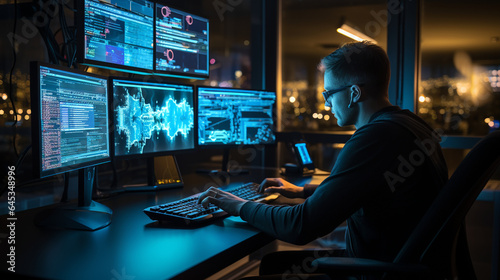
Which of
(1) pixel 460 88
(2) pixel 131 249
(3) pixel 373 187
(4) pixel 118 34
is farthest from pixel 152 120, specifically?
(1) pixel 460 88

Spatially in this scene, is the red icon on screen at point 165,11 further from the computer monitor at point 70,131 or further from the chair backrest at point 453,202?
the chair backrest at point 453,202

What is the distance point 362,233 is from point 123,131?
1105mm

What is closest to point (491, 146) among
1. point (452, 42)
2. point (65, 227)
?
point (65, 227)

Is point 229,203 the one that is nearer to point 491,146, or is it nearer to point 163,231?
point 163,231

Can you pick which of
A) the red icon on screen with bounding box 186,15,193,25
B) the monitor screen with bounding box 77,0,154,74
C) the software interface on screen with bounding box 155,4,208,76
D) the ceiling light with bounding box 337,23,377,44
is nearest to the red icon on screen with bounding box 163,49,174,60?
the software interface on screen with bounding box 155,4,208,76

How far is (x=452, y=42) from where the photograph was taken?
235 inches

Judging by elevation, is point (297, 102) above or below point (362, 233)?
above

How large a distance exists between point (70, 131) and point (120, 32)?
70 cm

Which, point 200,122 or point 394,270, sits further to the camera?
point 200,122

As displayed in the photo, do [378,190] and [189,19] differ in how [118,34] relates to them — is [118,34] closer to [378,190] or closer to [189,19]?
[189,19]

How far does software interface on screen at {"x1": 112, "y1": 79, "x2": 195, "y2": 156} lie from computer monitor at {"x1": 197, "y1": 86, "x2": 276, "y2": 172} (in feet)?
0.43

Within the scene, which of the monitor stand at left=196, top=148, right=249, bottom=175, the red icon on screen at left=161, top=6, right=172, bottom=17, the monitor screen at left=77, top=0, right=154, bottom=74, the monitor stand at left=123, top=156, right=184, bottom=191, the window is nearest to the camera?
the monitor screen at left=77, top=0, right=154, bottom=74

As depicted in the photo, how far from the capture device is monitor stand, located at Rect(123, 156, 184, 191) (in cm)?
194

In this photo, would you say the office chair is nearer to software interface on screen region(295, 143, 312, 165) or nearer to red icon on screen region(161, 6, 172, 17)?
software interface on screen region(295, 143, 312, 165)
